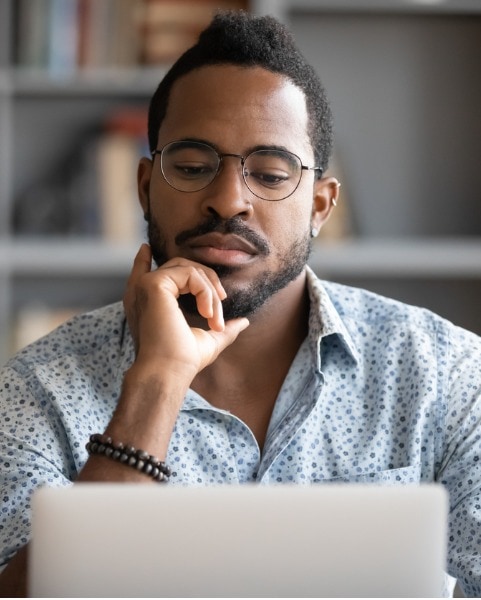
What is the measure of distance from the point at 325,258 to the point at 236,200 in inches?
60.4

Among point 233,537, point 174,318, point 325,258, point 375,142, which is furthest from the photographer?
point 375,142

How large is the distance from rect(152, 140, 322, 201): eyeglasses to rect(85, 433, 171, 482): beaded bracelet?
1.50 feet

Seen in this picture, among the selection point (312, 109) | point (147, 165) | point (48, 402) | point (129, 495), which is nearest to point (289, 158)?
point (312, 109)

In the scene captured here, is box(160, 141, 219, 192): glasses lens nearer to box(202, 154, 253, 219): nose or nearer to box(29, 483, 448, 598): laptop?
box(202, 154, 253, 219): nose

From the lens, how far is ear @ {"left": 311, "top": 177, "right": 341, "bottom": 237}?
1711 millimetres

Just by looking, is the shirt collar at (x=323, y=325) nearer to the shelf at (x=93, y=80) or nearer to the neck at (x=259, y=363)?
the neck at (x=259, y=363)

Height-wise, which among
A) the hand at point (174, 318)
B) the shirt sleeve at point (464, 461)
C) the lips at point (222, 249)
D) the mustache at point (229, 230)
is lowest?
the shirt sleeve at point (464, 461)

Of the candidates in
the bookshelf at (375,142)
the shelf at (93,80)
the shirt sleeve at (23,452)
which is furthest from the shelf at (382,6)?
the shirt sleeve at (23,452)

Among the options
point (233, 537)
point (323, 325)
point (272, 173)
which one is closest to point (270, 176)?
point (272, 173)

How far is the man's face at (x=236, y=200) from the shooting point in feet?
5.04

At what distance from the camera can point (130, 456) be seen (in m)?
1.24

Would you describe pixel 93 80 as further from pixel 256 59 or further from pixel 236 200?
pixel 236 200

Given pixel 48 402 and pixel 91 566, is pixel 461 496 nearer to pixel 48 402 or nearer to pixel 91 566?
pixel 48 402

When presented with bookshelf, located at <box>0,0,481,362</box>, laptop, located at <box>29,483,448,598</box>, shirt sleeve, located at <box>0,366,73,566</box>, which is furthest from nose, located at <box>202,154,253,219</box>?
bookshelf, located at <box>0,0,481,362</box>
